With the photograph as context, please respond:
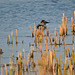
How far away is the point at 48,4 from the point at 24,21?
7.57 metres

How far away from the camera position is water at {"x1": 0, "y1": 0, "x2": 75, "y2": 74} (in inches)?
466

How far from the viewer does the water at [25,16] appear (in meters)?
11.8

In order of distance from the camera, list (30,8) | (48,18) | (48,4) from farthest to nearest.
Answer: (48,4), (30,8), (48,18)

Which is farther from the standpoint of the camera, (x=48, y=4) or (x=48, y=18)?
(x=48, y=4)

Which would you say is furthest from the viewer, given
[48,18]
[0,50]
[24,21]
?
[48,18]

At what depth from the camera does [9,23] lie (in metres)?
17.1

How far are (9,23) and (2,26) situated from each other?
Result: 41.2 inches

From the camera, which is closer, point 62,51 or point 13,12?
point 62,51

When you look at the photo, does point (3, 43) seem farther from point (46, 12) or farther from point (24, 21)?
point (46, 12)

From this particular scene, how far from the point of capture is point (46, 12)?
2175 cm

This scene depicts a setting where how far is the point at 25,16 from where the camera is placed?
794 inches

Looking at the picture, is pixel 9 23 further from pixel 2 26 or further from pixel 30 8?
pixel 30 8

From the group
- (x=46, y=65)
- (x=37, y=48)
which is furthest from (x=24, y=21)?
(x=46, y=65)

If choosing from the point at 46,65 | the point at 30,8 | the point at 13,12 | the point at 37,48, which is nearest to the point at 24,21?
the point at 13,12
